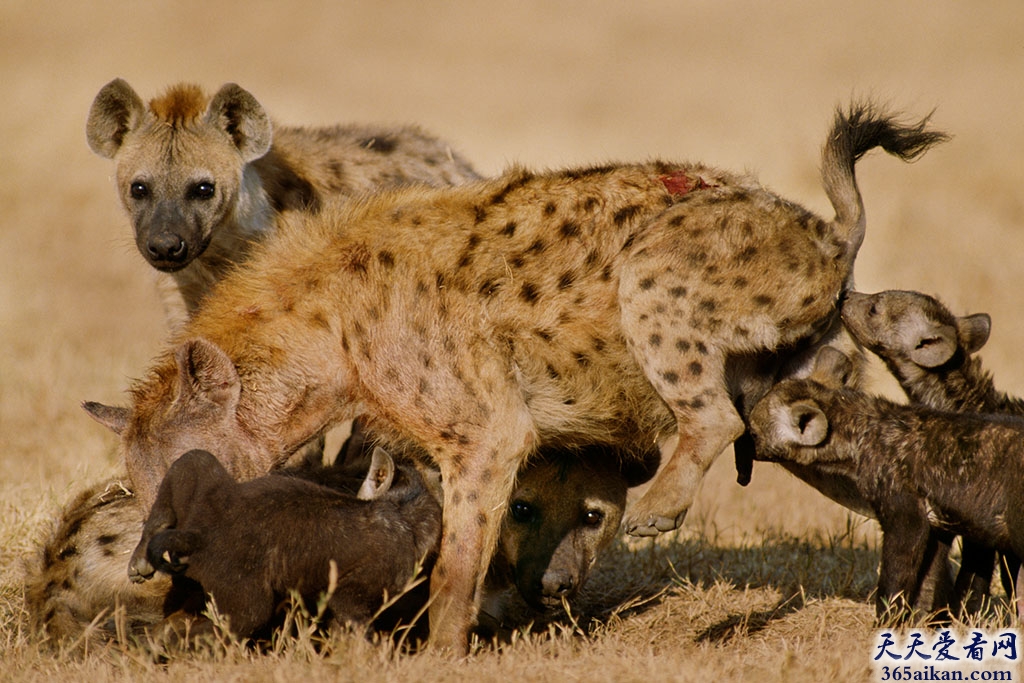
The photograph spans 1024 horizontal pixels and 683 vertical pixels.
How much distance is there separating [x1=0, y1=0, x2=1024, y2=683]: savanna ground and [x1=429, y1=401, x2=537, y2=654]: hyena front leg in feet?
0.69

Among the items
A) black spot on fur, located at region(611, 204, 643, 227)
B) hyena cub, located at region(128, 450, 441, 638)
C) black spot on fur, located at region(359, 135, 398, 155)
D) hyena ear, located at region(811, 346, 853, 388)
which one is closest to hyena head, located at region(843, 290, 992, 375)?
hyena ear, located at region(811, 346, 853, 388)

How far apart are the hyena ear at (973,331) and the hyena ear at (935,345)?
0.41 ft

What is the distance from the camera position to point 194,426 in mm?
5047

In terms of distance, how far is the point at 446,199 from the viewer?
5391 mm

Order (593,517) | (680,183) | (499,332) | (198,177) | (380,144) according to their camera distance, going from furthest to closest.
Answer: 1. (380,144)
2. (198,177)
3. (593,517)
4. (680,183)
5. (499,332)

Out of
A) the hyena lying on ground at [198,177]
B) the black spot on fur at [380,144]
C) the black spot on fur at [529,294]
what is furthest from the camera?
the black spot on fur at [380,144]

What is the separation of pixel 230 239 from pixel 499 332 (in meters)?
2.21

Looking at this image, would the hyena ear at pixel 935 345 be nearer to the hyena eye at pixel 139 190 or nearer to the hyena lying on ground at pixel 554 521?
the hyena lying on ground at pixel 554 521

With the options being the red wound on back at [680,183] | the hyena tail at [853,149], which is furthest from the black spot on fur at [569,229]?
the hyena tail at [853,149]

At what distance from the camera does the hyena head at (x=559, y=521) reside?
5.51m

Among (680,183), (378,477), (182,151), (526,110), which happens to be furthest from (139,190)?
(526,110)

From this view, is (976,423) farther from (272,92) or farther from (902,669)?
(272,92)

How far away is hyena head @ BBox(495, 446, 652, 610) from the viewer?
18.1 ft

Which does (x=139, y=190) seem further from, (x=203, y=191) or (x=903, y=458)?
(x=903, y=458)
